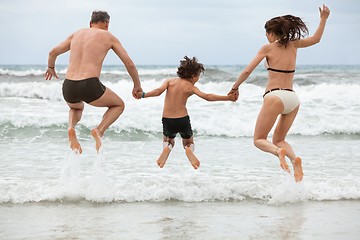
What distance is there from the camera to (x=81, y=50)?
6609mm

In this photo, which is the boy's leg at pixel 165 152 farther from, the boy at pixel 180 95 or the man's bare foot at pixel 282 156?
the man's bare foot at pixel 282 156

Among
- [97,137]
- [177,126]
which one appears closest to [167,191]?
[177,126]

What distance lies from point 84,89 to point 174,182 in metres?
1.76

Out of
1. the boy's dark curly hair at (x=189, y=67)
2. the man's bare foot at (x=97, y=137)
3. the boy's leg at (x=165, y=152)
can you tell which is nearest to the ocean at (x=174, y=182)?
the man's bare foot at (x=97, y=137)

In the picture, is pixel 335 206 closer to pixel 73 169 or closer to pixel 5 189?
pixel 73 169

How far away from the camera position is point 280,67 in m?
A: 6.53

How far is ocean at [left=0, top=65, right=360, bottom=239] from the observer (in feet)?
18.3

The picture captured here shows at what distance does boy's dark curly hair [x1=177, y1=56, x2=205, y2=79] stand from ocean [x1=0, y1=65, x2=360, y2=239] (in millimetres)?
1252

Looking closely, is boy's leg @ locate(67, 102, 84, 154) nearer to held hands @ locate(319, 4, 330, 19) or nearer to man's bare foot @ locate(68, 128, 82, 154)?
man's bare foot @ locate(68, 128, 82, 154)

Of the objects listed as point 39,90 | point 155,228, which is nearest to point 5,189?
point 155,228

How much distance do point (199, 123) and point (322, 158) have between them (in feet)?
A: 14.6

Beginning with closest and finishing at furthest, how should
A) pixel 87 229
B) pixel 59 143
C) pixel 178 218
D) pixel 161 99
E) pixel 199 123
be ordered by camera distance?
pixel 87 229, pixel 178 218, pixel 59 143, pixel 199 123, pixel 161 99

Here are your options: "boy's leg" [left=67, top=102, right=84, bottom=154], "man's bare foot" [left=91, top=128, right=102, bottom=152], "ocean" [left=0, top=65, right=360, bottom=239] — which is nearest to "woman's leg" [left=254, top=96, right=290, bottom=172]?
"ocean" [left=0, top=65, right=360, bottom=239]

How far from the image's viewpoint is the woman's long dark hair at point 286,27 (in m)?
6.52
